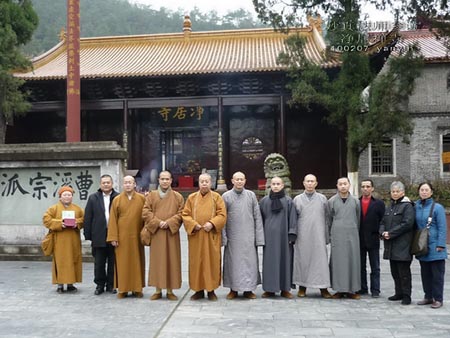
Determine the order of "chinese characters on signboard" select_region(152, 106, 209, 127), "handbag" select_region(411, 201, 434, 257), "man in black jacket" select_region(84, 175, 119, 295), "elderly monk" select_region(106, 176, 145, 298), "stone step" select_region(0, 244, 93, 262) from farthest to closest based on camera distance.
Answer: "chinese characters on signboard" select_region(152, 106, 209, 127)
"stone step" select_region(0, 244, 93, 262)
"man in black jacket" select_region(84, 175, 119, 295)
"elderly monk" select_region(106, 176, 145, 298)
"handbag" select_region(411, 201, 434, 257)

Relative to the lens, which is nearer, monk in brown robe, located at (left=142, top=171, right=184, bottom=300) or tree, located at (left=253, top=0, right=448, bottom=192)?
monk in brown robe, located at (left=142, top=171, right=184, bottom=300)

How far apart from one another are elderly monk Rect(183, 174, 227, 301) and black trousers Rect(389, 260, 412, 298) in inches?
75.0

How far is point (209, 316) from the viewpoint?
4918 mm

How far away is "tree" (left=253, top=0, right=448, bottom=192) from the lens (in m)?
12.5

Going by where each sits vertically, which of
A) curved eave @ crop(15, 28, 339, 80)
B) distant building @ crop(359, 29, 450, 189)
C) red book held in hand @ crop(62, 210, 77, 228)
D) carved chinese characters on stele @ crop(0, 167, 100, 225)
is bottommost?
red book held in hand @ crop(62, 210, 77, 228)

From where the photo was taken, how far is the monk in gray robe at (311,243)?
18.7 feet

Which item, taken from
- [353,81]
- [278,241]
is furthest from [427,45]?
[278,241]

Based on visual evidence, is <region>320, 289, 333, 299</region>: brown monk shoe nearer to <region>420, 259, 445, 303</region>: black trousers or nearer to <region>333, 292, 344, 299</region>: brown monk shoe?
<region>333, 292, 344, 299</region>: brown monk shoe

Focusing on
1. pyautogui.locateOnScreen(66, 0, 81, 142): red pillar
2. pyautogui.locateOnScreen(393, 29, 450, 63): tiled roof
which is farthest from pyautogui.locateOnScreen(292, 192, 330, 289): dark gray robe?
pyautogui.locateOnScreen(393, 29, 450, 63): tiled roof

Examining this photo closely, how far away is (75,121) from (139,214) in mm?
5743

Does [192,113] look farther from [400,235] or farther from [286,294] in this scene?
[400,235]

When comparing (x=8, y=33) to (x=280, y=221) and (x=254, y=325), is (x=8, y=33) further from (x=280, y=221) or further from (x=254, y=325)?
(x=254, y=325)

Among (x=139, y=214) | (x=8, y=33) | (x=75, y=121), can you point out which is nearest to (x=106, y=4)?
(x=8, y=33)

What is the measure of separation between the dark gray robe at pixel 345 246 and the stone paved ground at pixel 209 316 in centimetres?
22
